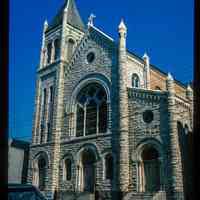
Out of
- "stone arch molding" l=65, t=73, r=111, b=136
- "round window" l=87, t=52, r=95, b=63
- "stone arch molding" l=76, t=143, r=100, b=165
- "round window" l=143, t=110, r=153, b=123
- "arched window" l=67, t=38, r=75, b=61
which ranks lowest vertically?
"stone arch molding" l=76, t=143, r=100, b=165

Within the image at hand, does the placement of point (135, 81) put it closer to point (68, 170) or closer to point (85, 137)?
point (85, 137)

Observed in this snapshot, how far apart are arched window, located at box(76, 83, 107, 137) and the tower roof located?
9473mm

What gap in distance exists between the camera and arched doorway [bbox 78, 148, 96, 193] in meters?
24.8

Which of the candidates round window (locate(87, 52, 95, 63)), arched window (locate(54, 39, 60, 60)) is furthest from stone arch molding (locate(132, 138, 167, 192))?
arched window (locate(54, 39, 60, 60))

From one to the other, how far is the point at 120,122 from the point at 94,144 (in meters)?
3.21

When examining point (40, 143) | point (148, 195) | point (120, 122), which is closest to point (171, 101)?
point (120, 122)

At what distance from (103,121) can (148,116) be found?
4.57 metres

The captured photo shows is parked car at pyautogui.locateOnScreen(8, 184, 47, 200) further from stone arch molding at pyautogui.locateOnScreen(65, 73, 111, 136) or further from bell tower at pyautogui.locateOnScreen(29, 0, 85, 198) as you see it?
bell tower at pyautogui.locateOnScreen(29, 0, 85, 198)

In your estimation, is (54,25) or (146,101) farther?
(54,25)

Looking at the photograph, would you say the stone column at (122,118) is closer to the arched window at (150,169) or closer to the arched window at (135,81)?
the arched window at (150,169)

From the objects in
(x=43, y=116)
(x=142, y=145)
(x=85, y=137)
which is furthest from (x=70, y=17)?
(x=142, y=145)

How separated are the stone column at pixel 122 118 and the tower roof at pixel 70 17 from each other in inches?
363

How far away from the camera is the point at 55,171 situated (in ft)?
87.2
